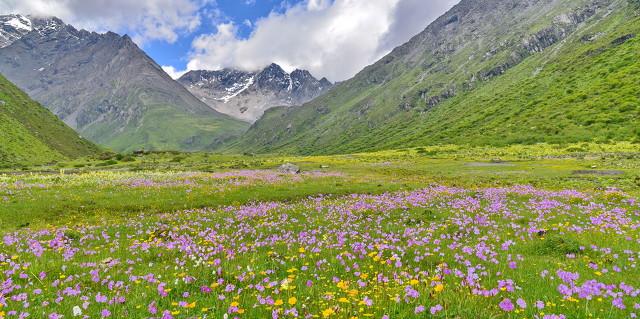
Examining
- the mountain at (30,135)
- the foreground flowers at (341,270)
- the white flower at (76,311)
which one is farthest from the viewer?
the mountain at (30,135)

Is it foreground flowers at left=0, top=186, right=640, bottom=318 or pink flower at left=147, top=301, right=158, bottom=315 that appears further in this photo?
foreground flowers at left=0, top=186, right=640, bottom=318

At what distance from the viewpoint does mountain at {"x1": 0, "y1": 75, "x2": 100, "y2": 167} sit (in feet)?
387

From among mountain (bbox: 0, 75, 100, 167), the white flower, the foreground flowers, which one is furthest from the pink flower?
A: mountain (bbox: 0, 75, 100, 167)

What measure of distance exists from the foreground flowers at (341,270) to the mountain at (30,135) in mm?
118539

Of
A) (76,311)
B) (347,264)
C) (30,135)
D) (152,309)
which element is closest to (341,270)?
(347,264)

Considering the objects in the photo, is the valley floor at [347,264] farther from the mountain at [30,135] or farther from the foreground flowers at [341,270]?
the mountain at [30,135]

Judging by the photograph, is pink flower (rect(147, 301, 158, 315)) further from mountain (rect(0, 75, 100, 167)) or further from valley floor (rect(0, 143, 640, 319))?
mountain (rect(0, 75, 100, 167))

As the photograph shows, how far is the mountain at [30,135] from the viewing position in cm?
11789

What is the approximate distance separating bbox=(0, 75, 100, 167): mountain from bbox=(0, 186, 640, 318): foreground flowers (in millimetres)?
118539

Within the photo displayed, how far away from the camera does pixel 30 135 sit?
137 meters

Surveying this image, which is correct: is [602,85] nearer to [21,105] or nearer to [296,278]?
[296,278]

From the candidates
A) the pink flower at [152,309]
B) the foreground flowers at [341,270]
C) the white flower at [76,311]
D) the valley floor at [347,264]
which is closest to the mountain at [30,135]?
the valley floor at [347,264]

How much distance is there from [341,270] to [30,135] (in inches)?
6722

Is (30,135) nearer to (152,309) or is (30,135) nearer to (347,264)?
(347,264)
